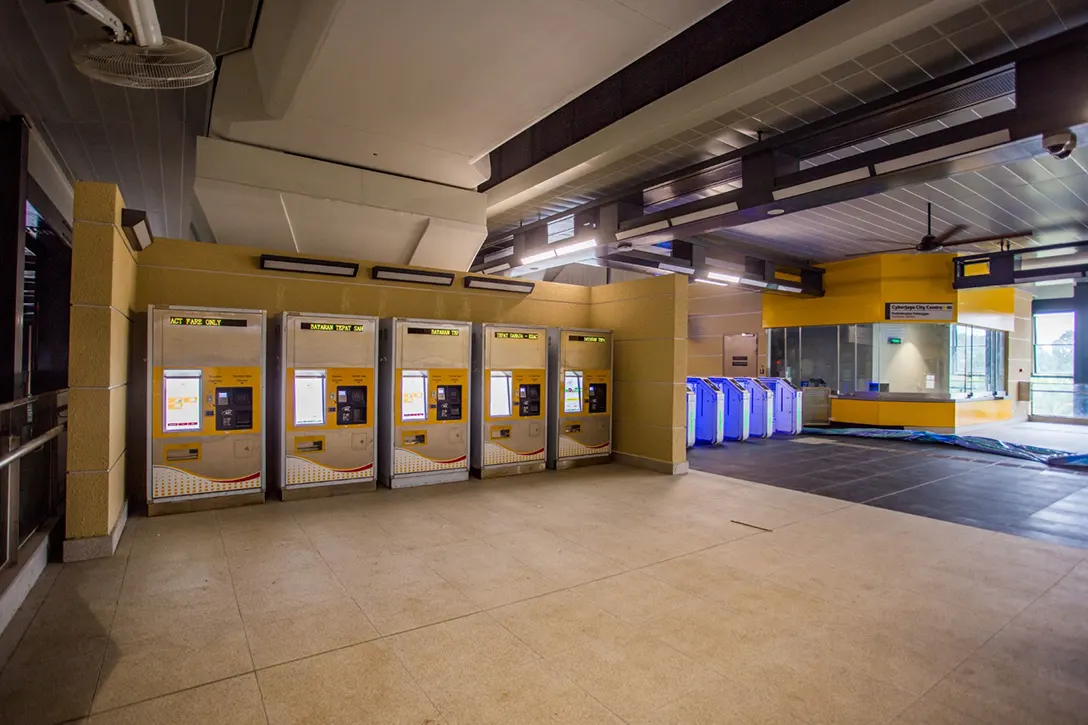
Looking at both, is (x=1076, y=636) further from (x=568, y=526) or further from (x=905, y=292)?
(x=905, y=292)

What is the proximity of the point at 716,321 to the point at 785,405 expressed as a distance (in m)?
5.37

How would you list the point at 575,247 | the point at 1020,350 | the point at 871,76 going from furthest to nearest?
the point at 1020,350 < the point at 575,247 < the point at 871,76

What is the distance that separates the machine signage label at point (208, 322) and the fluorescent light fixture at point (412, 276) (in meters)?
1.87

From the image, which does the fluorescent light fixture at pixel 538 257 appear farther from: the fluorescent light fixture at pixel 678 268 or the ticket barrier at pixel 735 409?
the ticket barrier at pixel 735 409

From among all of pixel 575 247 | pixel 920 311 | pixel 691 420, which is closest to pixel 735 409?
pixel 691 420

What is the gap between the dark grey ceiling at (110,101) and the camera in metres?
4.35

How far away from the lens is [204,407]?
547cm

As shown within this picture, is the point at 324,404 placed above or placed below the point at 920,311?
below

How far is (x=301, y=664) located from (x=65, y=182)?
8859 mm

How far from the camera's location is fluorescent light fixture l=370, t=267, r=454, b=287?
7117 mm

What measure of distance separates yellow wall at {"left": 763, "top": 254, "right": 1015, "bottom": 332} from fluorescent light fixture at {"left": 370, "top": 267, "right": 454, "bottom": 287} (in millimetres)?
11130

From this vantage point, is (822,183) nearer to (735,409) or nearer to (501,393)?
(501,393)

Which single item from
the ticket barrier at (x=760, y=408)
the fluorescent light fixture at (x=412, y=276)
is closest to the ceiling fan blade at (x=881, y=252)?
the ticket barrier at (x=760, y=408)

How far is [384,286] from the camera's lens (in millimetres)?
7379
